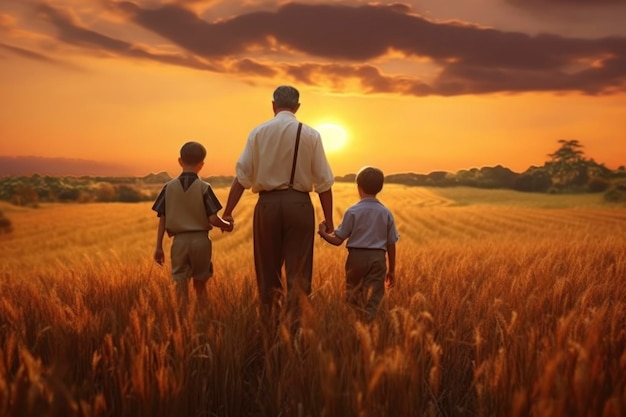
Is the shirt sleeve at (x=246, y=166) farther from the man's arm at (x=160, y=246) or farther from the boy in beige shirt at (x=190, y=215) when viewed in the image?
the man's arm at (x=160, y=246)

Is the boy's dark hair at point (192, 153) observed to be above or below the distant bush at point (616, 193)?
above

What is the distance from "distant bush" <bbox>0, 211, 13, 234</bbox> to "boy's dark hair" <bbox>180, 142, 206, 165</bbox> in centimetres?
1603

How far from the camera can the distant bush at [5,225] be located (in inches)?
767

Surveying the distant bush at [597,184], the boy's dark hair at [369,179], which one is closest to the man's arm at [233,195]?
the boy's dark hair at [369,179]

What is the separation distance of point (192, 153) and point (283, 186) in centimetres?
102

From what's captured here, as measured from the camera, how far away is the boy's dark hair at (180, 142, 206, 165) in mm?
5488

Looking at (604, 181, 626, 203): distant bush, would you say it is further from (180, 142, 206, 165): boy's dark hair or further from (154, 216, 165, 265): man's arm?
(154, 216, 165, 265): man's arm

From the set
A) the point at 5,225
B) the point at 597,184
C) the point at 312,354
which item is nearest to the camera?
the point at 312,354

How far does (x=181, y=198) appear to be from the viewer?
5504 millimetres

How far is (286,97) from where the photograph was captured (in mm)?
5176

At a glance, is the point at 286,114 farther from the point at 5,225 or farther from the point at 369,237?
the point at 5,225

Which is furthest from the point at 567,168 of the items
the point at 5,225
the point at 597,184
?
the point at 5,225

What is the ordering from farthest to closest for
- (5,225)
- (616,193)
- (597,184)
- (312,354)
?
(597,184)
(616,193)
(5,225)
(312,354)

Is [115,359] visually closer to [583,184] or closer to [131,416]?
[131,416]
